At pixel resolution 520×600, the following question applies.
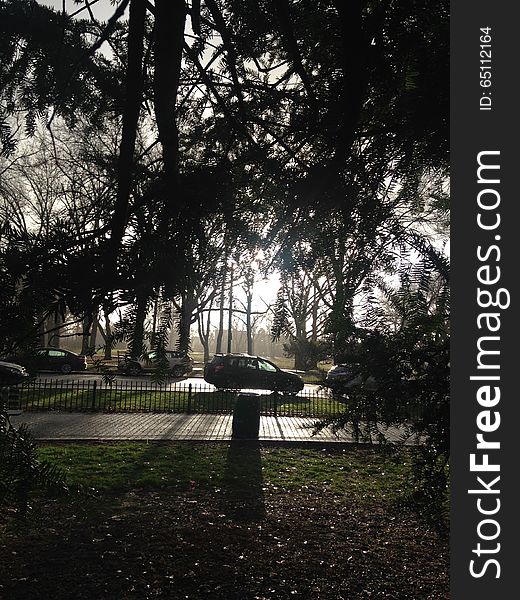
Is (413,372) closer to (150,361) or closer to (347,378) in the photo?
(347,378)

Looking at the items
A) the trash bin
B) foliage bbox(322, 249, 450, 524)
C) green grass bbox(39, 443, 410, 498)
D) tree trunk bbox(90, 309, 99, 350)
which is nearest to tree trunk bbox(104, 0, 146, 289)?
tree trunk bbox(90, 309, 99, 350)

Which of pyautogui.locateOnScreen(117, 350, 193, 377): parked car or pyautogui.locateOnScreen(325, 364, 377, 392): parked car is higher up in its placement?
pyautogui.locateOnScreen(117, 350, 193, 377): parked car

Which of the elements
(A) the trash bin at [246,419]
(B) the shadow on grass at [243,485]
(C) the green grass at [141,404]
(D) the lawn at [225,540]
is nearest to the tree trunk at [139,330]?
(D) the lawn at [225,540]

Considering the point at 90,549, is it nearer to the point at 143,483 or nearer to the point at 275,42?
the point at 143,483

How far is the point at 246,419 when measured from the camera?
35.2 ft

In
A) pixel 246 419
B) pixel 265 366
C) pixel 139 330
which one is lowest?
pixel 246 419

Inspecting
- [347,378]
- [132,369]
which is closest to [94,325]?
[132,369]

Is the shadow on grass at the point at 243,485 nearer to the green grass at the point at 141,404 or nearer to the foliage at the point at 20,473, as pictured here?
the green grass at the point at 141,404

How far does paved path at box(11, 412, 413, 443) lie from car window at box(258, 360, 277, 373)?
607 cm

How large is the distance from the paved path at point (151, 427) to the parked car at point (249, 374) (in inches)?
222

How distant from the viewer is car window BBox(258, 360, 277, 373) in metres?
19.9

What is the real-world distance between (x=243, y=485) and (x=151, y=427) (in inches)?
200

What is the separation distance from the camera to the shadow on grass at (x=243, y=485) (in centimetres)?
617

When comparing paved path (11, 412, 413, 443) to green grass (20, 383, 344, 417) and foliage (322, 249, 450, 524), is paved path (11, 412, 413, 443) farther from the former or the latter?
foliage (322, 249, 450, 524)
